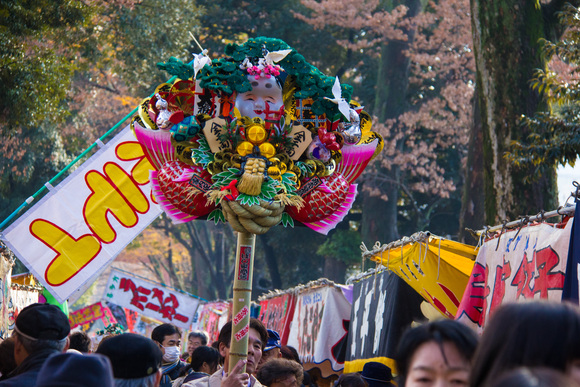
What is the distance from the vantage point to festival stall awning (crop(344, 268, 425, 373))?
22.4 feet

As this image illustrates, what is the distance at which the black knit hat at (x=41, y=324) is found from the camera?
3.61 m

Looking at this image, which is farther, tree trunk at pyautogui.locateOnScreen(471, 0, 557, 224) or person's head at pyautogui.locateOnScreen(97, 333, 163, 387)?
tree trunk at pyautogui.locateOnScreen(471, 0, 557, 224)

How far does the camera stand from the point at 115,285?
722 inches

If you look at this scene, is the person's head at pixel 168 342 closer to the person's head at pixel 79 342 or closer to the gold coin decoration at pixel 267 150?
the person's head at pixel 79 342

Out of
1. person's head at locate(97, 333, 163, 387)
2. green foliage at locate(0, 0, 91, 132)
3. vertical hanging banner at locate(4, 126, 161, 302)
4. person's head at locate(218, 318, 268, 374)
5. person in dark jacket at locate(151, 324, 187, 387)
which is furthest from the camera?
green foliage at locate(0, 0, 91, 132)

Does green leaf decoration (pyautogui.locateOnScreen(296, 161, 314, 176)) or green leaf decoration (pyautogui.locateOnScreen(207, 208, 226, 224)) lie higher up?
green leaf decoration (pyautogui.locateOnScreen(296, 161, 314, 176))

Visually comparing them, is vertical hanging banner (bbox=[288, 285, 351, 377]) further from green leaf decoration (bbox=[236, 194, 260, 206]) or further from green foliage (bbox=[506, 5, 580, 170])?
green leaf decoration (bbox=[236, 194, 260, 206])

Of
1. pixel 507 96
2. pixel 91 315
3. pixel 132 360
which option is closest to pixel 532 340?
pixel 132 360

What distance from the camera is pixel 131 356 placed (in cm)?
317

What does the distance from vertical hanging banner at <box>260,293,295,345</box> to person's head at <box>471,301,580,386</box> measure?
10107 mm

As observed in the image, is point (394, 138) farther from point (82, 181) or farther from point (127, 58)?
point (82, 181)

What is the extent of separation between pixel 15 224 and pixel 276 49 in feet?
14.5

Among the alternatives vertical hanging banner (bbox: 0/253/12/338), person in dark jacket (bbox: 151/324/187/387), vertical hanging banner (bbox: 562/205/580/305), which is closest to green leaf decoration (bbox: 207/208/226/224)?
vertical hanging banner (bbox: 562/205/580/305)

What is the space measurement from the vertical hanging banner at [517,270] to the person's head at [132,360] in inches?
96.7
